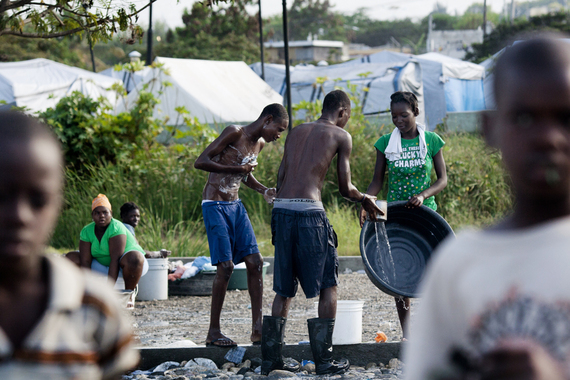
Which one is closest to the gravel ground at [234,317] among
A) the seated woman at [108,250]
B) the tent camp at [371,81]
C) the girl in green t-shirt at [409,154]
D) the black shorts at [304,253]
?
the seated woman at [108,250]

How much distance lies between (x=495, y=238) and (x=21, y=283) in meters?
0.78

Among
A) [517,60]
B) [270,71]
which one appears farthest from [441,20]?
[517,60]

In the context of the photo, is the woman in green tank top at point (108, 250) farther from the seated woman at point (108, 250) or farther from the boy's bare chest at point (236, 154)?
the boy's bare chest at point (236, 154)

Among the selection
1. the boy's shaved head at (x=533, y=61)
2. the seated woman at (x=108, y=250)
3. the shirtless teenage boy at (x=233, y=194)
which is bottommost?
the seated woman at (x=108, y=250)

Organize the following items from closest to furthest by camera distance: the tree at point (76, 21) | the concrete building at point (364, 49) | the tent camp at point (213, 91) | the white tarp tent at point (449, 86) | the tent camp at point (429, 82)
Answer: the tree at point (76, 21)
the tent camp at point (213, 91)
the tent camp at point (429, 82)
the white tarp tent at point (449, 86)
the concrete building at point (364, 49)

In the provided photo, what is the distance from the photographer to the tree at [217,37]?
43125 millimetres

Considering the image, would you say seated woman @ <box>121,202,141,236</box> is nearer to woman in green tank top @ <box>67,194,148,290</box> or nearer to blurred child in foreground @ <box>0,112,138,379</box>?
woman in green tank top @ <box>67,194,148,290</box>

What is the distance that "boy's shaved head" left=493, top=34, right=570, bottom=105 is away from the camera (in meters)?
1.14

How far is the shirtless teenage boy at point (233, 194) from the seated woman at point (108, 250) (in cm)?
104

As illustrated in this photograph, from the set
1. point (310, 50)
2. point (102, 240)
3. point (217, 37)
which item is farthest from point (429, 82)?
point (310, 50)

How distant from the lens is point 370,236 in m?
5.67

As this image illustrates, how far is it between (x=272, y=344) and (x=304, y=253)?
675 mm

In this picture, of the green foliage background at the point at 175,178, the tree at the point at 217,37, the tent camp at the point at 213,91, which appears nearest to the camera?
the green foliage background at the point at 175,178

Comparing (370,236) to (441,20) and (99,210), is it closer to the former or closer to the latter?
(99,210)
